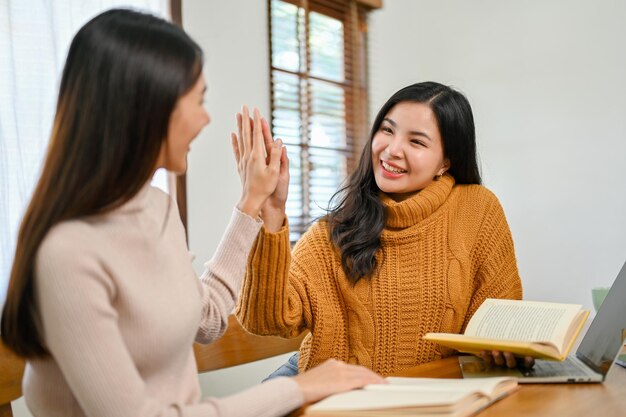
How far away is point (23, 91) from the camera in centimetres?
192

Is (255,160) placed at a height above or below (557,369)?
above

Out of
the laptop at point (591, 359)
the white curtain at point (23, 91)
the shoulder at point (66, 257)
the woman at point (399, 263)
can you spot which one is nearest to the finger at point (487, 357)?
the laptop at point (591, 359)

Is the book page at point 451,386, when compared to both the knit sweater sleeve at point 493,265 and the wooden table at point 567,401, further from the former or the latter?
the knit sweater sleeve at point 493,265

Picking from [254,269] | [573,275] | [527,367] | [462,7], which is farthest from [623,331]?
[462,7]

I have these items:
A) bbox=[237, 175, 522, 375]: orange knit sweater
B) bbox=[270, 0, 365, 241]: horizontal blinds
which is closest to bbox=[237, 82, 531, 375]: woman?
bbox=[237, 175, 522, 375]: orange knit sweater

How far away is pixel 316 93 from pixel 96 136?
241 centimetres

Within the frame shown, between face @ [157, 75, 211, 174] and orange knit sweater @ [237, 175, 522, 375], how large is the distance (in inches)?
26.4

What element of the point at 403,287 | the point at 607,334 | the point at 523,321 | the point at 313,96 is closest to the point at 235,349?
the point at 403,287

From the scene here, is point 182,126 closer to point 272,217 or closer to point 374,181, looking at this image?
point 272,217

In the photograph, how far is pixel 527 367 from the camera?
45.1 inches

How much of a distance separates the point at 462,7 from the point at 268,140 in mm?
2298

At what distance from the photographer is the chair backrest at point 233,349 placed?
65.4 inches

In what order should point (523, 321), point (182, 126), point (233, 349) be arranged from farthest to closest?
point (233, 349), point (523, 321), point (182, 126)

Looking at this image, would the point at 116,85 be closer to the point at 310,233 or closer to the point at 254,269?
the point at 254,269
